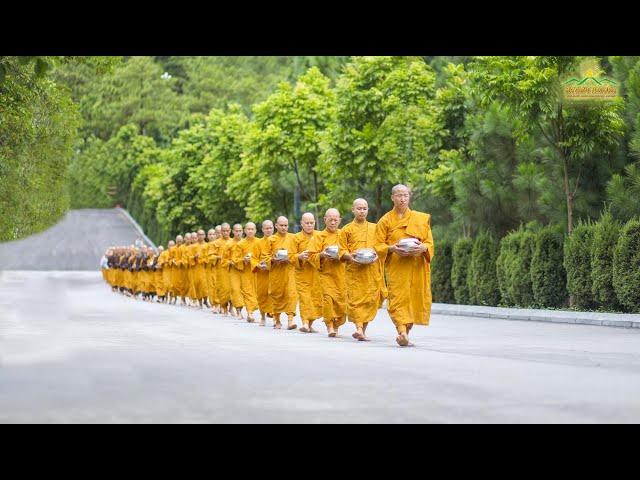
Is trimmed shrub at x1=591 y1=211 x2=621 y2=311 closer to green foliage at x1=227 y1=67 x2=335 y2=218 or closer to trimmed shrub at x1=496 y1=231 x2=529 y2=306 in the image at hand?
trimmed shrub at x1=496 y1=231 x2=529 y2=306

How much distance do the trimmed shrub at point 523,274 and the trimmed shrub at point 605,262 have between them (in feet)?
11.2

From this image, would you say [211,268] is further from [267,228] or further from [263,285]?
[263,285]

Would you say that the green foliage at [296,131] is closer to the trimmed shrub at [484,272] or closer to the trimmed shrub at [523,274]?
the trimmed shrub at [484,272]

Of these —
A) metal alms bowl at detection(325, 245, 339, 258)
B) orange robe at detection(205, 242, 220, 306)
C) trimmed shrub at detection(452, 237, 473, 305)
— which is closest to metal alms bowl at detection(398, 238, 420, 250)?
metal alms bowl at detection(325, 245, 339, 258)

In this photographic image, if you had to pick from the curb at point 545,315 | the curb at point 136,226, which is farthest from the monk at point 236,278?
the curb at point 136,226

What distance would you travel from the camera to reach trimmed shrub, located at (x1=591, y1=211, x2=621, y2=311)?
2828cm

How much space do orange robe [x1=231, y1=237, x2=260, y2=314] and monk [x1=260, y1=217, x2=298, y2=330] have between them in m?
2.65

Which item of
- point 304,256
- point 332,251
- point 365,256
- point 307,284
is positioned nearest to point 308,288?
point 307,284

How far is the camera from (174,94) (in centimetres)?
12606

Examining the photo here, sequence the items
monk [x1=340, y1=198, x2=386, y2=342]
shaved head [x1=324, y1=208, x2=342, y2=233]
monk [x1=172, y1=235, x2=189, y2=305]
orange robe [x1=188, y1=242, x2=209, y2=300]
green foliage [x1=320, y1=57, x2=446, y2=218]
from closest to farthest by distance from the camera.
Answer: monk [x1=340, y1=198, x2=386, y2=342] < shaved head [x1=324, y1=208, x2=342, y2=233] < orange robe [x1=188, y1=242, x2=209, y2=300] < green foliage [x1=320, y1=57, x2=446, y2=218] < monk [x1=172, y1=235, x2=189, y2=305]

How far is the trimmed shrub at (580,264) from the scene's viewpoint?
96.0ft

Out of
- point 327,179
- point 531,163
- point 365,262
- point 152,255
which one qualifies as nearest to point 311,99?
point 327,179
